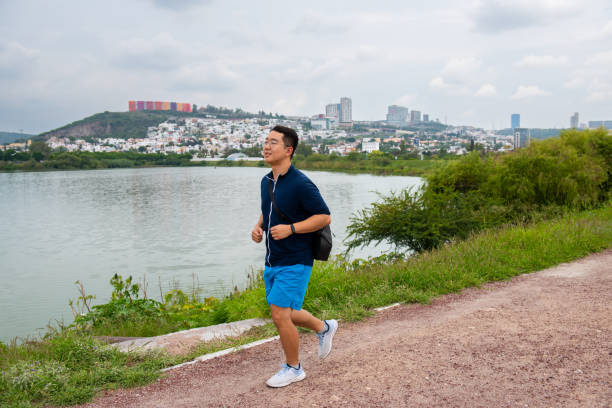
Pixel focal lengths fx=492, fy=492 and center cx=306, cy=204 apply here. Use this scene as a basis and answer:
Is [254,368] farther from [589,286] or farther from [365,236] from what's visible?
[365,236]

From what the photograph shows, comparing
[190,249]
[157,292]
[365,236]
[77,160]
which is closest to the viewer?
[365,236]

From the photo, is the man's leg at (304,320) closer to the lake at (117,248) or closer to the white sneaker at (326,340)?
the white sneaker at (326,340)

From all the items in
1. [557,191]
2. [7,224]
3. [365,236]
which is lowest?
[7,224]

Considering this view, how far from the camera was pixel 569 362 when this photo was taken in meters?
3.63

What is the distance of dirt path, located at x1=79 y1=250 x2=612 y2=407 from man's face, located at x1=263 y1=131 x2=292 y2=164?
62.6 inches

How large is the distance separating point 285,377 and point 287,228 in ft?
3.54

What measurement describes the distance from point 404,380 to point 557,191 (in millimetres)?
11101

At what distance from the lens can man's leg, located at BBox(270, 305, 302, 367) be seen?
332cm

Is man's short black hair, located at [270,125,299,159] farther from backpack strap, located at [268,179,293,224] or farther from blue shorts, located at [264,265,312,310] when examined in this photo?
blue shorts, located at [264,265,312,310]

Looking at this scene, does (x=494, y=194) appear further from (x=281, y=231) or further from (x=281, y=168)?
(x=281, y=231)

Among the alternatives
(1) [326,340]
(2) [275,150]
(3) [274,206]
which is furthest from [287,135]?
(1) [326,340]

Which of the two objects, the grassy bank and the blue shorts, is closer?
the blue shorts

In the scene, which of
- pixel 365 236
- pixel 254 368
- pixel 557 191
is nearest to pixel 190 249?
pixel 365 236

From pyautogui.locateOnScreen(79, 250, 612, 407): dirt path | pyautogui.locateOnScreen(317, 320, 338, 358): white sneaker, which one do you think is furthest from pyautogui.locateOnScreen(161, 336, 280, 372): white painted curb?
pyautogui.locateOnScreen(317, 320, 338, 358): white sneaker
